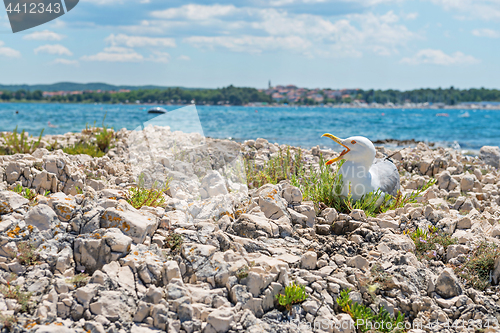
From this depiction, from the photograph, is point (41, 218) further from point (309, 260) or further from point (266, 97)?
point (266, 97)

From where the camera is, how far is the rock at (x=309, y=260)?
3.53 meters

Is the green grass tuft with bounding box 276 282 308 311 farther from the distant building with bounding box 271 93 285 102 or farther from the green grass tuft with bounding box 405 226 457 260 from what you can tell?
the distant building with bounding box 271 93 285 102

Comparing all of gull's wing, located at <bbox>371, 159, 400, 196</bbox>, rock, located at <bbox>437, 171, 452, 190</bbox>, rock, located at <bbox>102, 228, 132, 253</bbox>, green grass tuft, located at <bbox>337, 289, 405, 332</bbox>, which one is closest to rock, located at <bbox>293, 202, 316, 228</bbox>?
green grass tuft, located at <bbox>337, 289, 405, 332</bbox>

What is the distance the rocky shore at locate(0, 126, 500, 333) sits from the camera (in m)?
2.86

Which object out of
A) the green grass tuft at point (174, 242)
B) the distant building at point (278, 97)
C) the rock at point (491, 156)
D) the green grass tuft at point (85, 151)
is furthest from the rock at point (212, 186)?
the distant building at point (278, 97)

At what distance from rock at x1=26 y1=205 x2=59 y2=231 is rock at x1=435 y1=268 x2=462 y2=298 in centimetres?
368

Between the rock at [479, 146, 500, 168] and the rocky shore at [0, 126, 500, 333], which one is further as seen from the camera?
the rock at [479, 146, 500, 168]

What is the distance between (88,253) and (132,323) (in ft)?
2.67

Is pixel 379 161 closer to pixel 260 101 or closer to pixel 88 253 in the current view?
pixel 88 253

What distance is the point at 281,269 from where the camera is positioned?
3.23 m

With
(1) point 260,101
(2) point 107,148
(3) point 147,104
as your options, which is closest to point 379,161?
(2) point 107,148

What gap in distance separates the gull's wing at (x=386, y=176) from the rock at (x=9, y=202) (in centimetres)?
435

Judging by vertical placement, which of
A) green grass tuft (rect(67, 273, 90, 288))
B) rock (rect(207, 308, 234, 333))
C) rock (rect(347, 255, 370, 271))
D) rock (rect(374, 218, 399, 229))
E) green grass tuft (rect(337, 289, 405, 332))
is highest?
rock (rect(374, 218, 399, 229))

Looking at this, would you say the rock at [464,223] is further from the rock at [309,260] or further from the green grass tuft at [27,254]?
the green grass tuft at [27,254]
